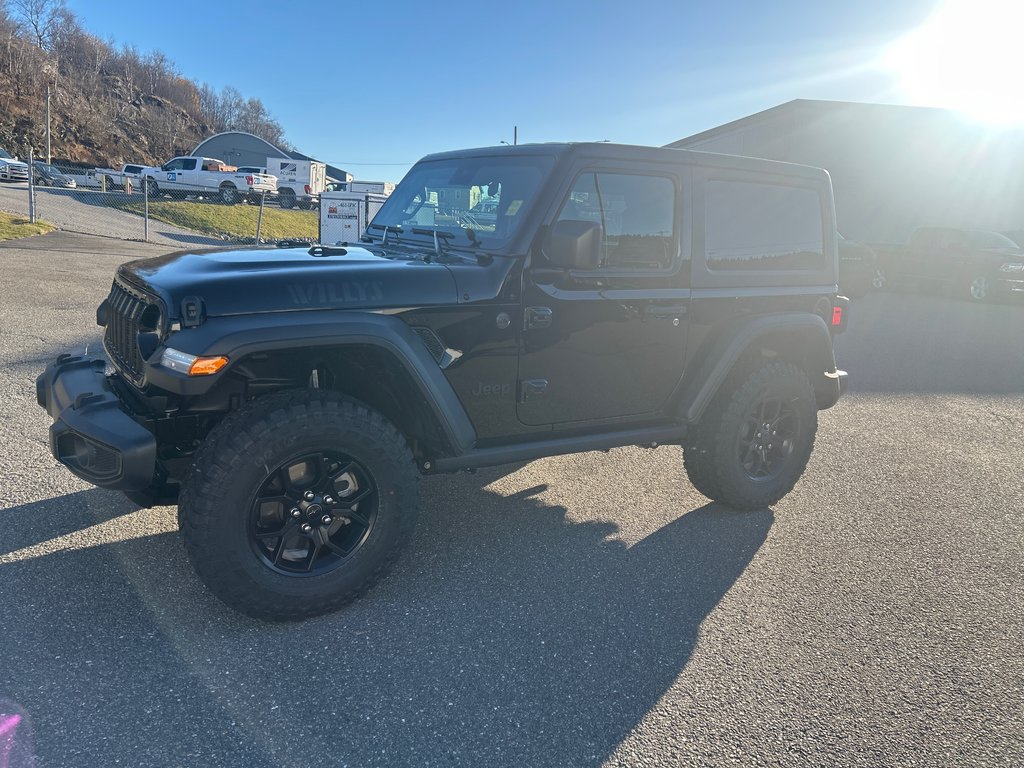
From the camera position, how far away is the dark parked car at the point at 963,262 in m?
16.3

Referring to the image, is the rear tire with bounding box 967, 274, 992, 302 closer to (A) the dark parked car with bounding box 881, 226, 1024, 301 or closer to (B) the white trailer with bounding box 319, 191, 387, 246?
(A) the dark parked car with bounding box 881, 226, 1024, 301

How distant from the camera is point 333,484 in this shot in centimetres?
304

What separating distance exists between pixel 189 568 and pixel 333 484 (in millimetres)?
883

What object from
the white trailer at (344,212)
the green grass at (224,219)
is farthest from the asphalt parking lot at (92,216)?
the white trailer at (344,212)

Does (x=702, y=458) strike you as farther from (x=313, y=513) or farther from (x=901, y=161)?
(x=901, y=161)

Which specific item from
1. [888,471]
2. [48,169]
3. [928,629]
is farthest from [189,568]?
[48,169]

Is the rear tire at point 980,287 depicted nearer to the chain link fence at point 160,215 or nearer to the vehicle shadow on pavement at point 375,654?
the chain link fence at point 160,215

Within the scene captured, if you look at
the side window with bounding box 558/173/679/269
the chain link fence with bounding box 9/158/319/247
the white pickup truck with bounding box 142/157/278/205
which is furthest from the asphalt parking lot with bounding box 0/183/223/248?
the side window with bounding box 558/173/679/269

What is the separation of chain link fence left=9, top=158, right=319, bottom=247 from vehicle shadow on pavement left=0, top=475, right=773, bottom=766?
15.3 m

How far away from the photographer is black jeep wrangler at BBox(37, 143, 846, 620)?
2.80m

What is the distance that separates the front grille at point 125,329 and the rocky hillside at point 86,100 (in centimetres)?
5575

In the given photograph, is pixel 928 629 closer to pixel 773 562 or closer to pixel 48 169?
pixel 773 562

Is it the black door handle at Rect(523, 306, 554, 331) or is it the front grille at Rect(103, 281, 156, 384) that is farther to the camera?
the black door handle at Rect(523, 306, 554, 331)

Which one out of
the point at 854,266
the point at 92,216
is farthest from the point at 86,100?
the point at 854,266
